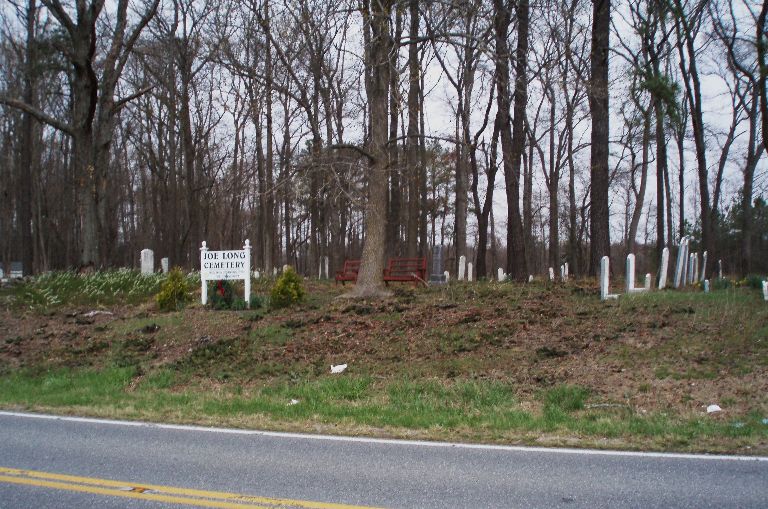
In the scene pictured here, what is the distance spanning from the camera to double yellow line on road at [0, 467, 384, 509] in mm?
5367

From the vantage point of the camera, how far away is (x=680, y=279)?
20797mm

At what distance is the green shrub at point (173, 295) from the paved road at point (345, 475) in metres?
9.62

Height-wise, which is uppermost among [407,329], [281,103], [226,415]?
[281,103]

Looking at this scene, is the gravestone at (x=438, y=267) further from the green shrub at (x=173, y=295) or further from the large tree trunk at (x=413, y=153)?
the green shrub at (x=173, y=295)

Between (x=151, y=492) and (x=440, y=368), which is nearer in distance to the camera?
(x=151, y=492)

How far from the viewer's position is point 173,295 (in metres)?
17.6

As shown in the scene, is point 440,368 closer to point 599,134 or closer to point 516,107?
point 599,134

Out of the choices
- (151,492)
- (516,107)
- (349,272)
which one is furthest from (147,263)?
(151,492)

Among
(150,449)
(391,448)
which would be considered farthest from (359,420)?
(150,449)

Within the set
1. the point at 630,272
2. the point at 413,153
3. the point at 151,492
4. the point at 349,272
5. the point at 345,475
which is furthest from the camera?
the point at 413,153

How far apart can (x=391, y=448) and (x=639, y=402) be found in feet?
12.3

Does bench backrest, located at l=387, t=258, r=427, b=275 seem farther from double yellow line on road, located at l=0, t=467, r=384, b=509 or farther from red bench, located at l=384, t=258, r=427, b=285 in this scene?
double yellow line on road, located at l=0, t=467, r=384, b=509

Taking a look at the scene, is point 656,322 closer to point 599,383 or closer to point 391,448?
point 599,383

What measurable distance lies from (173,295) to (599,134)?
1264 centimetres
